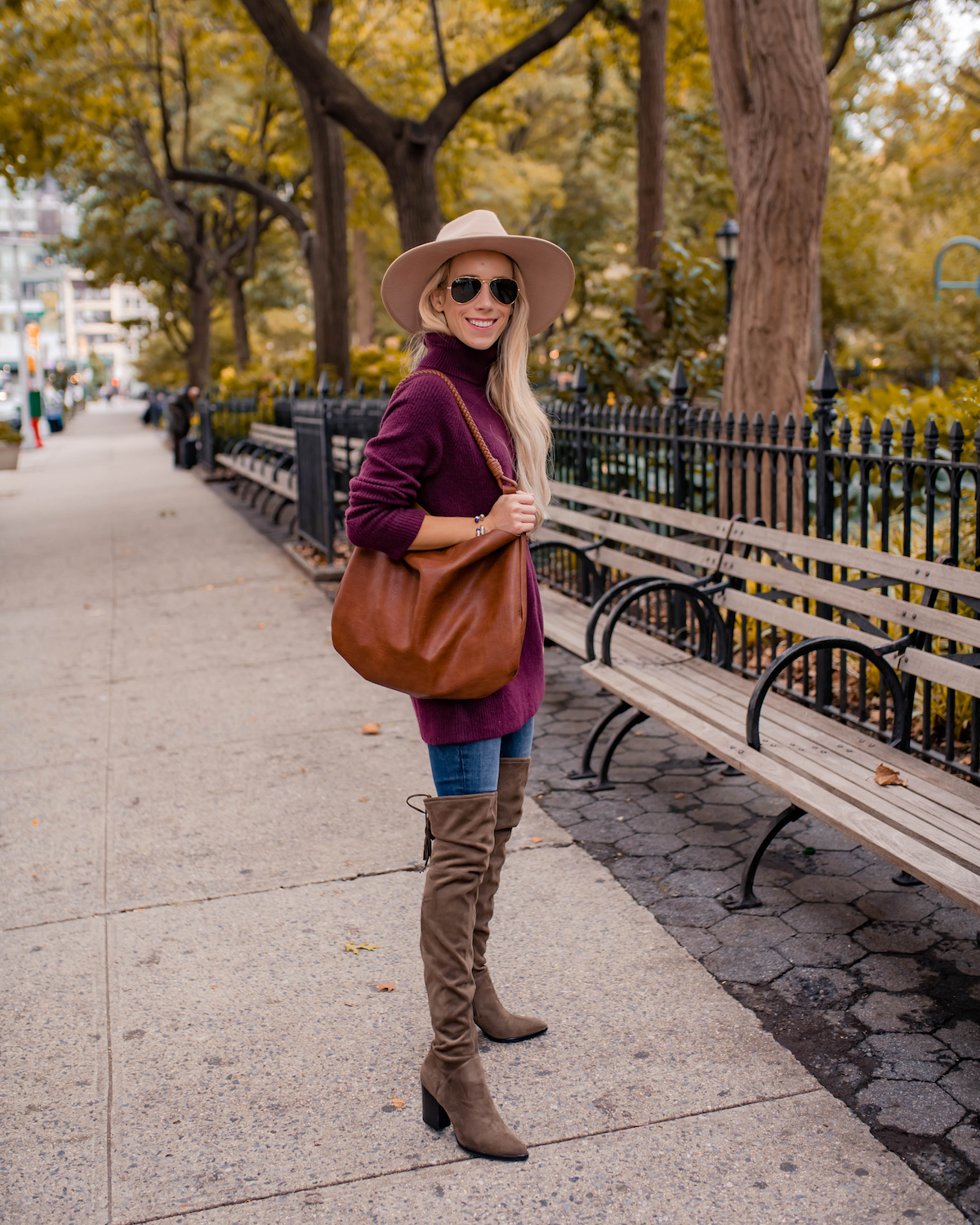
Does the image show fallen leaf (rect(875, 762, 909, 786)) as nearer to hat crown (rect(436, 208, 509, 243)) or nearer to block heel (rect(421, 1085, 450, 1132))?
block heel (rect(421, 1085, 450, 1132))

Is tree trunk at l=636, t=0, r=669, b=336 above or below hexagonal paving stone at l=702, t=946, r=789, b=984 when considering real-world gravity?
above

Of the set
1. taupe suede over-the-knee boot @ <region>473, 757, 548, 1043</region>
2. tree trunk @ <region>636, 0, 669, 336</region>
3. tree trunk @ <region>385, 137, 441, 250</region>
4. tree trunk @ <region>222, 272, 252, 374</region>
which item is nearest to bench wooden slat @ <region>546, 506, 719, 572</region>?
taupe suede over-the-knee boot @ <region>473, 757, 548, 1043</region>

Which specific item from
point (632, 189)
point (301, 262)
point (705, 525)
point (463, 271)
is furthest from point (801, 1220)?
point (301, 262)

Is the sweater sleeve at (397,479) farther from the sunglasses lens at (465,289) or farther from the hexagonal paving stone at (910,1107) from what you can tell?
the hexagonal paving stone at (910,1107)

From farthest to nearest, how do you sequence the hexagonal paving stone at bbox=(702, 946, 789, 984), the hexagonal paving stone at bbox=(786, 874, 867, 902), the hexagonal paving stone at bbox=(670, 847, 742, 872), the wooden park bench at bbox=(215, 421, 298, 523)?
1. the wooden park bench at bbox=(215, 421, 298, 523)
2. the hexagonal paving stone at bbox=(670, 847, 742, 872)
3. the hexagonal paving stone at bbox=(786, 874, 867, 902)
4. the hexagonal paving stone at bbox=(702, 946, 789, 984)

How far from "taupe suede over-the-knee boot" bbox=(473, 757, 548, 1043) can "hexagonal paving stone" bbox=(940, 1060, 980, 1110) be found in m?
0.97

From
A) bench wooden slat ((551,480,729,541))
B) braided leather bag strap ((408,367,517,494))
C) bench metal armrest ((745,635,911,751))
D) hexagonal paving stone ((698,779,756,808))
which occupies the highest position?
braided leather bag strap ((408,367,517,494))

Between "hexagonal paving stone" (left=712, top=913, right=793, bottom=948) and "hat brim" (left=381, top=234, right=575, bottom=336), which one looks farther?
"hexagonal paving stone" (left=712, top=913, right=793, bottom=948)

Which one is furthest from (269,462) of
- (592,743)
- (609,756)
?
(609,756)

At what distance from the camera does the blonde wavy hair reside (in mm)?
2768

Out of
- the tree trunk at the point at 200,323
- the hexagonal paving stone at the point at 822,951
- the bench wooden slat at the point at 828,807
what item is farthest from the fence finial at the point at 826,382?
the tree trunk at the point at 200,323

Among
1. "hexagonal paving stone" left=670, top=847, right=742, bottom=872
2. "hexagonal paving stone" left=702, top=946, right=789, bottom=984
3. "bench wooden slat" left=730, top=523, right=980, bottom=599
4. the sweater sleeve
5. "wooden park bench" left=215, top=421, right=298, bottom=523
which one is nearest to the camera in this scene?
the sweater sleeve

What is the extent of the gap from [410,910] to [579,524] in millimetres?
3274

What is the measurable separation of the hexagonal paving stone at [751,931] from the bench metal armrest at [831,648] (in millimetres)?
536
